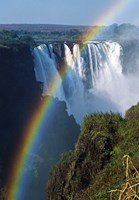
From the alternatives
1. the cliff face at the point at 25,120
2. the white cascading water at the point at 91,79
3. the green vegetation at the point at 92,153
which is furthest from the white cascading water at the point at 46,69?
the green vegetation at the point at 92,153

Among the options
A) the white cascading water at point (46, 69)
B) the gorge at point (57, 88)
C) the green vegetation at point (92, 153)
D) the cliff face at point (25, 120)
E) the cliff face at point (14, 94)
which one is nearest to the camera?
the green vegetation at point (92, 153)

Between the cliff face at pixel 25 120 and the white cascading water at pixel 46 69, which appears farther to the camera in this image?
the white cascading water at pixel 46 69

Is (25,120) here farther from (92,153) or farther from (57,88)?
(92,153)

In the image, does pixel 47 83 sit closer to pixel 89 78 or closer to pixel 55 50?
pixel 55 50

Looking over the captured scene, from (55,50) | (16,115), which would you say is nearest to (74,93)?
(55,50)

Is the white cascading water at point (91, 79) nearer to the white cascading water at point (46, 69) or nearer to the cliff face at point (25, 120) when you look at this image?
the white cascading water at point (46, 69)

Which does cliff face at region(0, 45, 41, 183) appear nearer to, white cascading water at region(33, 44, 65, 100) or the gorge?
the gorge
